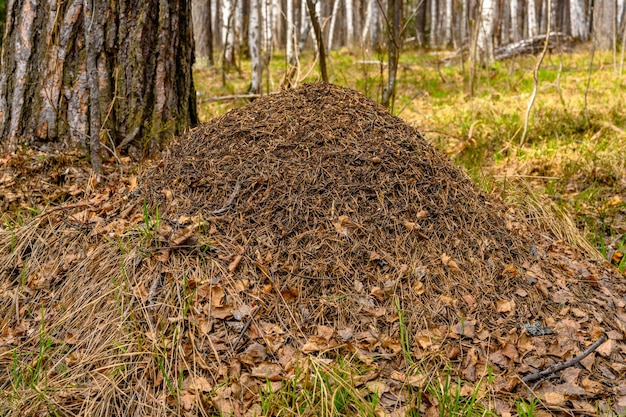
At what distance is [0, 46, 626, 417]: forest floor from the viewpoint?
2.08 m

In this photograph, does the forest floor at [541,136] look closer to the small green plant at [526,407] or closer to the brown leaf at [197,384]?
the small green plant at [526,407]

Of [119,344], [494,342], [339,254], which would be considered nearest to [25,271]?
[119,344]

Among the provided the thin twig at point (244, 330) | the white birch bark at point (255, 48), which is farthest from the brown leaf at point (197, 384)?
the white birch bark at point (255, 48)

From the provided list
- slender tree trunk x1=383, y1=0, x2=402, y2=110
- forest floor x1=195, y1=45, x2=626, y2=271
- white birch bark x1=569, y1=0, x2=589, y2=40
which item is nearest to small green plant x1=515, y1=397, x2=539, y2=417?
forest floor x1=195, y1=45, x2=626, y2=271

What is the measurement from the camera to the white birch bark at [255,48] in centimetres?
806

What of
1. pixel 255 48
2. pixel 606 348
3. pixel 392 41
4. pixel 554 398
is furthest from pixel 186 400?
pixel 255 48

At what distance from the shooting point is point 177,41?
3.92m

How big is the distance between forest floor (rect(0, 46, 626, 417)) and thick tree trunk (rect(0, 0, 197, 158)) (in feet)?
0.90

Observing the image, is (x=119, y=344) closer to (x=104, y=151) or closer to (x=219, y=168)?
(x=219, y=168)

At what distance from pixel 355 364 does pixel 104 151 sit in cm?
259

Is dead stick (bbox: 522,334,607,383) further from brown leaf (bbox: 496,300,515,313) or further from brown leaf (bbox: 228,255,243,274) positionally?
brown leaf (bbox: 228,255,243,274)

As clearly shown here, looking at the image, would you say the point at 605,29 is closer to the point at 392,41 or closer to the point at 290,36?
the point at 290,36

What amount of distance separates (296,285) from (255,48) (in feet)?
21.8

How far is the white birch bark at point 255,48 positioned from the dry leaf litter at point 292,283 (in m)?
5.07
